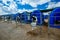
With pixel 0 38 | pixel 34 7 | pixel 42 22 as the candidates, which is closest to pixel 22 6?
pixel 34 7

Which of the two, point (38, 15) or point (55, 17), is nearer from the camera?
point (55, 17)

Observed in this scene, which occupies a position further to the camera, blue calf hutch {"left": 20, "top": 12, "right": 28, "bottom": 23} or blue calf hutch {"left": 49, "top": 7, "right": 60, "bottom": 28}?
blue calf hutch {"left": 20, "top": 12, "right": 28, "bottom": 23}

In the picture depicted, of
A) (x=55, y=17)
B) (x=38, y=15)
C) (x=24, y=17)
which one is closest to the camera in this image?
(x=55, y=17)

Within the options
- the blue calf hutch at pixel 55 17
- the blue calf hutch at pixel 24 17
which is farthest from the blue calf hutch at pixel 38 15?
the blue calf hutch at pixel 55 17

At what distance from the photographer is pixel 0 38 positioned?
3395mm

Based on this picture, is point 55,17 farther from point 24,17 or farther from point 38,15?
point 24,17

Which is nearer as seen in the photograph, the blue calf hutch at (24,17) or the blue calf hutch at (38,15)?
the blue calf hutch at (38,15)

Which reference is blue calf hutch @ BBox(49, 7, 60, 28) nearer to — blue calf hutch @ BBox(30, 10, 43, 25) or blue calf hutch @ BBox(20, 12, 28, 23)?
blue calf hutch @ BBox(30, 10, 43, 25)

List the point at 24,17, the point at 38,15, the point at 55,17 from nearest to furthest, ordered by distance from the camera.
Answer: the point at 55,17 < the point at 38,15 < the point at 24,17

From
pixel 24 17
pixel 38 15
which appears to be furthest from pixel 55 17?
pixel 24 17

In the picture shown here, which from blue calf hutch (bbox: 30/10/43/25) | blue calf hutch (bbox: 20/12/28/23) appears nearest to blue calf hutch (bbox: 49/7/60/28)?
blue calf hutch (bbox: 30/10/43/25)

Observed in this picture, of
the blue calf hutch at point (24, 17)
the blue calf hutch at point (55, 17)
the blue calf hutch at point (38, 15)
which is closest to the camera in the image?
the blue calf hutch at point (55, 17)

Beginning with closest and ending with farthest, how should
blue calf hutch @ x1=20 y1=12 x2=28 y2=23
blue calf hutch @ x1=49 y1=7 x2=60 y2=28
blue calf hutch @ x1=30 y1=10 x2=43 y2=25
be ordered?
blue calf hutch @ x1=49 y1=7 x2=60 y2=28 < blue calf hutch @ x1=30 y1=10 x2=43 y2=25 < blue calf hutch @ x1=20 y1=12 x2=28 y2=23

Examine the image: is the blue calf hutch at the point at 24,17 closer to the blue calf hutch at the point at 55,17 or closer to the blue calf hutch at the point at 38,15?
the blue calf hutch at the point at 38,15
